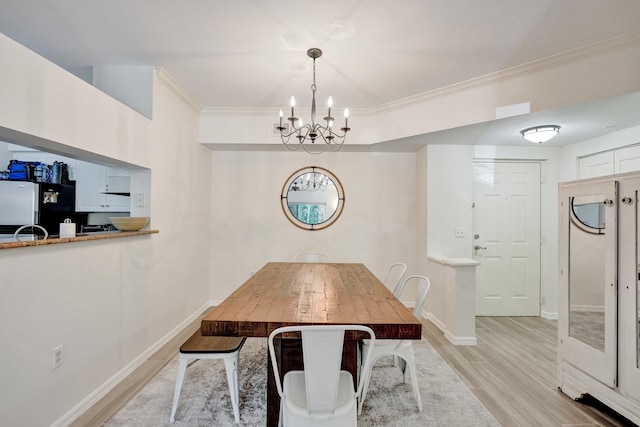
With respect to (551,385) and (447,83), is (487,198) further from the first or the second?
(551,385)

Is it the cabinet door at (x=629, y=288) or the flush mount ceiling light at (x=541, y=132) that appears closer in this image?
the cabinet door at (x=629, y=288)

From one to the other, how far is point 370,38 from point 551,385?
9.71 feet

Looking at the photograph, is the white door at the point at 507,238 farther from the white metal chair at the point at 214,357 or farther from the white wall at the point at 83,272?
the white wall at the point at 83,272

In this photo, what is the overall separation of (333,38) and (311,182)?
220 cm

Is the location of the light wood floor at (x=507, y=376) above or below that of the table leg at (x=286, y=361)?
below

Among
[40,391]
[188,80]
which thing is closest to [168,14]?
[188,80]

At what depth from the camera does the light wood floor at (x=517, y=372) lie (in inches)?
76.5

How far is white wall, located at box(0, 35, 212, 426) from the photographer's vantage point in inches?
61.3

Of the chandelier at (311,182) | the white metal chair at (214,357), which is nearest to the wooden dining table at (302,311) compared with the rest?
the white metal chair at (214,357)

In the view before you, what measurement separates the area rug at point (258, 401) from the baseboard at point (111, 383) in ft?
0.76

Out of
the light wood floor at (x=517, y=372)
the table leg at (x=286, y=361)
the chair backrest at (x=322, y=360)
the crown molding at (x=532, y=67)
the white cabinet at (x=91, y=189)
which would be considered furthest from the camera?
the white cabinet at (x=91, y=189)

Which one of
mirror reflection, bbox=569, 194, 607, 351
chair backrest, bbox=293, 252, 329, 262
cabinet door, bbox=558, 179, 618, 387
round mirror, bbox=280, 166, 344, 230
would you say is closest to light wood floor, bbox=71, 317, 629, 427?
cabinet door, bbox=558, 179, 618, 387

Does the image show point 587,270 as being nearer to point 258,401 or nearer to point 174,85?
point 258,401

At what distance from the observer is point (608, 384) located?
187cm
